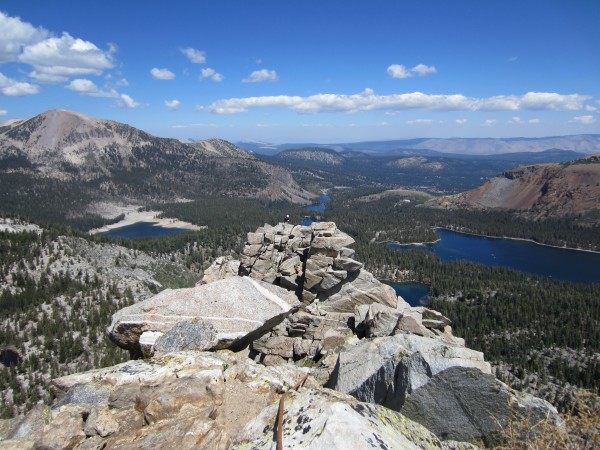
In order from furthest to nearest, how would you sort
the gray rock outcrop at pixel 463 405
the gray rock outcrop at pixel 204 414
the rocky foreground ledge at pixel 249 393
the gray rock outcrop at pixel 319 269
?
the gray rock outcrop at pixel 319 269 < the gray rock outcrop at pixel 463 405 < the rocky foreground ledge at pixel 249 393 < the gray rock outcrop at pixel 204 414

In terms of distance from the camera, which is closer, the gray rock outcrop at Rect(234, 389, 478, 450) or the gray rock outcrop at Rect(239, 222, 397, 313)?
the gray rock outcrop at Rect(234, 389, 478, 450)

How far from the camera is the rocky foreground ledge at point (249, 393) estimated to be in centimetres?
915

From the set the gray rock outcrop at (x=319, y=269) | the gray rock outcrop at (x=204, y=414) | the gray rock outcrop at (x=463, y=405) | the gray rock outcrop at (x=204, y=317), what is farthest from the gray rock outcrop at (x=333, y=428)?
the gray rock outcrop at (x=319, y=269)

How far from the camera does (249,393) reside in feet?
39.2

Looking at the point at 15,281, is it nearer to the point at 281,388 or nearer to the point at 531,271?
the point at 281,388

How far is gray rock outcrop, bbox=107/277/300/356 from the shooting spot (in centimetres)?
1667

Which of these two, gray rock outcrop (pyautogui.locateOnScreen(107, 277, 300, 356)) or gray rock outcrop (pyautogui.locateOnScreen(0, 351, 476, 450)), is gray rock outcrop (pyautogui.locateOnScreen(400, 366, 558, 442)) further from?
gray rock outcrop (pyautogui.locateOnScreen(107, 277, 300, 356))

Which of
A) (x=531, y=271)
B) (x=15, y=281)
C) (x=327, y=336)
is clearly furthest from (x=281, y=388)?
(x=531, y=271)

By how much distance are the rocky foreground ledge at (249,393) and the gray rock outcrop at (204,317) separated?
0.06m

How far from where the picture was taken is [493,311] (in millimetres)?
110688

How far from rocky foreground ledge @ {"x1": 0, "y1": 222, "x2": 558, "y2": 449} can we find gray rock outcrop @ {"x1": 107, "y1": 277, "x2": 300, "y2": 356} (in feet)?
0.19

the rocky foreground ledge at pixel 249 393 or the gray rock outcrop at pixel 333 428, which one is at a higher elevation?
the gray rock outcrop at pixel 333 428

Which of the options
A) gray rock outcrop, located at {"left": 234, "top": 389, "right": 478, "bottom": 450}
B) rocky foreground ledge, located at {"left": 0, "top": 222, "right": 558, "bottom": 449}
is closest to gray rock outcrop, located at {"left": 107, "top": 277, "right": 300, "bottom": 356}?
rocky foreground ledge, located at {"left": 0, "top": 222, "right": 558, "bottom": 449}

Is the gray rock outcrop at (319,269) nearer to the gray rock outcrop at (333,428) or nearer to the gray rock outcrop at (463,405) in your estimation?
the gray rock outcrop at (463,405)
